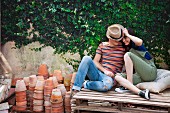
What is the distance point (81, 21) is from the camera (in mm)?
5105

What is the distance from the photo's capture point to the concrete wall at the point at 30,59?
5.32m

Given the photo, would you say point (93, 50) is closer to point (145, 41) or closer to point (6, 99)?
point (145, 41)

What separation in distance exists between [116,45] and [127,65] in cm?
50

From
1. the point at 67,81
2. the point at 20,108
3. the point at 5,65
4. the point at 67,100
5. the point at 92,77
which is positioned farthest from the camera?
the point at 5,65

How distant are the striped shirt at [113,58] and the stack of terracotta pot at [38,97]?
42.3 inches

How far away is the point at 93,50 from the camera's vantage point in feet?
16.9

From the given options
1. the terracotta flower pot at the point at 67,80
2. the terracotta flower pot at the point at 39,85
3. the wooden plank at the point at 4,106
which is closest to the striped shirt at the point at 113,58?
the terracotta flower pot at the point at 67,80

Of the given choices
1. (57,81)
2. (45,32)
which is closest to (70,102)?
(57,81)

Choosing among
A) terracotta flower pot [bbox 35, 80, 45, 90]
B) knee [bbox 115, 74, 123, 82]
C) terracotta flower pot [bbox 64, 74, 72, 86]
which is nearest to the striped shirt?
knee [bbox 115, 74, 123, 82]

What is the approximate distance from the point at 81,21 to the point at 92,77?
124cm

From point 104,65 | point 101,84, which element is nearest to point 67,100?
point 101,84

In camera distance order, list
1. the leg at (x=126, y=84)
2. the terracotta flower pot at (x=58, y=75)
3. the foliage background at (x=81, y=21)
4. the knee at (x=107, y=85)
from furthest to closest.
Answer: the terracotta flower pot at (x=58, y=75)
the foliage background at (x=81, y=21)
the knee at (x=107, y=85)
the leg at (x=126, y=84)

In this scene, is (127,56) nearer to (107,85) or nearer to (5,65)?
(107,85)

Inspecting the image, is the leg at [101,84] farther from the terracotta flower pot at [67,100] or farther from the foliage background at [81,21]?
the foliage background at [81,21]
